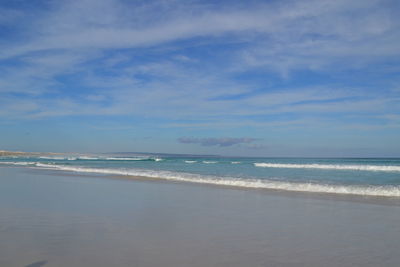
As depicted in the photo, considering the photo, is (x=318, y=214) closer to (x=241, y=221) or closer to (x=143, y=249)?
(x=241, y=221)

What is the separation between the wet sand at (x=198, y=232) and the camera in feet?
16.3

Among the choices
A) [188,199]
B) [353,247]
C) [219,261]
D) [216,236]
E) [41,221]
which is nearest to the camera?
[219,261]

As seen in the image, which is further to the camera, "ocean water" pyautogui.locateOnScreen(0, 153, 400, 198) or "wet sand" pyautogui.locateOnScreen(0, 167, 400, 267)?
"ocean water" pyautogui.locateOnScreen(0, 153, 400, 198)

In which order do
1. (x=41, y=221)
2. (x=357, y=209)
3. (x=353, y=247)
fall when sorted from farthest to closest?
(x=357, y=209) < (x=41, y=221) < (x=353, y=247)

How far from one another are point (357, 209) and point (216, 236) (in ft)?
15.6

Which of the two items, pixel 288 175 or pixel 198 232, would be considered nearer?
pixel 198 232

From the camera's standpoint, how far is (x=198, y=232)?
6.55 m

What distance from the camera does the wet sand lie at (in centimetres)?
497

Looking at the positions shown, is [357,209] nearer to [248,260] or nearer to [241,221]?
[241,221]

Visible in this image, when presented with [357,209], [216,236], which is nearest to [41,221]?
[216,236]

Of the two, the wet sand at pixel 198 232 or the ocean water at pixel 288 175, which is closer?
the wet sand at pixel 198 232

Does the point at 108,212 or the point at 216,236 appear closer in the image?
the point at 216,236

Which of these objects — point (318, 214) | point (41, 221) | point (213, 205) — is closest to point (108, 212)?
point (41, 221)

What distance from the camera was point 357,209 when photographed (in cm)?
909
